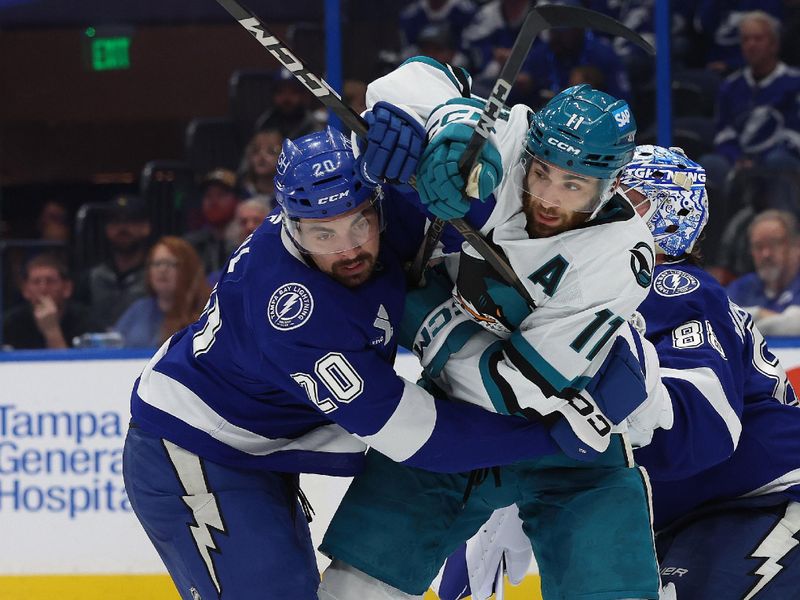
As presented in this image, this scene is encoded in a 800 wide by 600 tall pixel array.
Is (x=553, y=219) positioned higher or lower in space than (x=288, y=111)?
higher

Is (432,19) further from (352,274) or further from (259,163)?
(352,274)

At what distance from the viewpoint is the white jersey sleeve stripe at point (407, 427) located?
243 centimetres

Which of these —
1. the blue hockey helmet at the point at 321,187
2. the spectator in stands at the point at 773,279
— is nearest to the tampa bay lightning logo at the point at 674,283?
the blue hockey helmet at the point at 321,187

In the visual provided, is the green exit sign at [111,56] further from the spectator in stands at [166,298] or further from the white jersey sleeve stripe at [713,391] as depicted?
the white jersey sleeve stripe at [713,391]

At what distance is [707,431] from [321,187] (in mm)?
850

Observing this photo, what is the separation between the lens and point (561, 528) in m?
2.55

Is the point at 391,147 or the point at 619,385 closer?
the point at 391,147

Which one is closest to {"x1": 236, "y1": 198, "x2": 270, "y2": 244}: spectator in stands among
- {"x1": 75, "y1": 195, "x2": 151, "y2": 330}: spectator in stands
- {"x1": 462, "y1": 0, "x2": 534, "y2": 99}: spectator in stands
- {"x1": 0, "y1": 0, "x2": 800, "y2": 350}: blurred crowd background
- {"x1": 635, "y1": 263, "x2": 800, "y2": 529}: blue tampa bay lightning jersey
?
{"x1": 0, "y1": 0, "x2": 800, "y2": 350}: blurred crowd background

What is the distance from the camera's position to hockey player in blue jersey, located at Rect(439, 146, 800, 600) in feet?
8.36

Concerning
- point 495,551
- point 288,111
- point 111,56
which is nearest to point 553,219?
point 495,551

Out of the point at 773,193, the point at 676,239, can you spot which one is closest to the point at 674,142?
the point at 773,193

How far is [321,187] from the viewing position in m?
2.35

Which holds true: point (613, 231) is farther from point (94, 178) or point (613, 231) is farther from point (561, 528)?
point (94, 178)

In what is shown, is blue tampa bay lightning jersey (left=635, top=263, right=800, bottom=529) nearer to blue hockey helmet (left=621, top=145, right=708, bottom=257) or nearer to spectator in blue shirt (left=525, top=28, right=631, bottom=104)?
blue hockey helmet (left=621, top=145, right=708, bottom=257)
